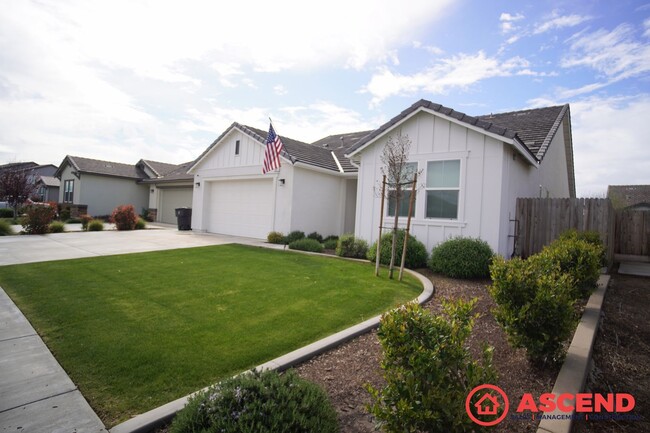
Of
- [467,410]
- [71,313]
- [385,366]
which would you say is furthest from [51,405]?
[467,410]

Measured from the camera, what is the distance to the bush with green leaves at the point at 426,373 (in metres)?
1.75

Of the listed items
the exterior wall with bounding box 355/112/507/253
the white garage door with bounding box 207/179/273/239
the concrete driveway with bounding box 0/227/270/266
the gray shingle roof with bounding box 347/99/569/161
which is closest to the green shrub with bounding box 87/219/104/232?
the concrete driveway with bounding box 0/227/270/266

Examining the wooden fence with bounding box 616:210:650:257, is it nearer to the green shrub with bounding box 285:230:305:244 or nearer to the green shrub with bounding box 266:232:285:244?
the green shrub with bounding box 285:230:305:244

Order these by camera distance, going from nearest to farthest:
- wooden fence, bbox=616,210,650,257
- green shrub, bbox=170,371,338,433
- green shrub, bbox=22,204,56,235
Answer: green shrub, bbox=170,371,338,433
wooden fence, bbox=616,210,650,257
green shrub, bbox=22,204,56,235

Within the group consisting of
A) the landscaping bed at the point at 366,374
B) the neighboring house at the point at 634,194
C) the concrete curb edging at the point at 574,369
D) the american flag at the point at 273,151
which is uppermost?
the neighboring house at the point at 634,194

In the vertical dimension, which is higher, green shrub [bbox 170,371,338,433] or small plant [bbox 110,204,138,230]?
small plant [bbox 110,204,138,230]

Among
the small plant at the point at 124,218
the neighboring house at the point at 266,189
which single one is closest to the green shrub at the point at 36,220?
the small plant at the point at 124,218

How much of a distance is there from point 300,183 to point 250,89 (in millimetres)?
4129

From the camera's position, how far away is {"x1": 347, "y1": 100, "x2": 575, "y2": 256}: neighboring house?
8.33 metres

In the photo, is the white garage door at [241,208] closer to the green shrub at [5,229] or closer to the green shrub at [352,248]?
the green shrub at [352,248]

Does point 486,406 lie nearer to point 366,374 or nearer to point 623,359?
point 366,374

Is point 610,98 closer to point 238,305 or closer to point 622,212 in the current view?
point 622,212

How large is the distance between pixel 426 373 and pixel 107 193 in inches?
1183

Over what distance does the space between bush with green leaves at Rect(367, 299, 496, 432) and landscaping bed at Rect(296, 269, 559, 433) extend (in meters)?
0.26
